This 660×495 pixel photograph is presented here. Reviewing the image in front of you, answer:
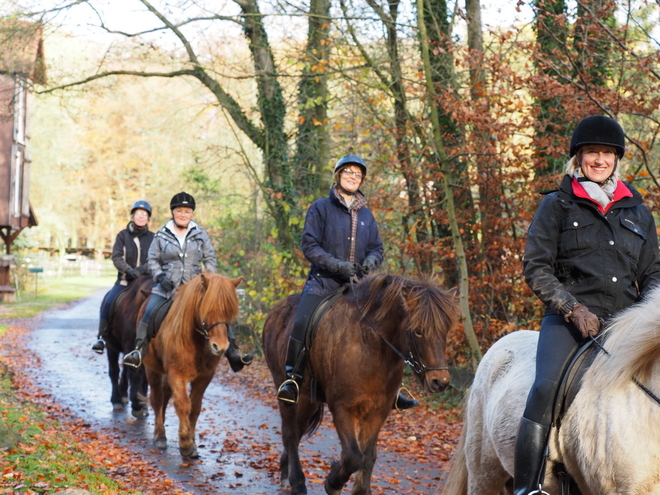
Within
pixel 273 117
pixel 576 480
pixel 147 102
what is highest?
pixel 147 102

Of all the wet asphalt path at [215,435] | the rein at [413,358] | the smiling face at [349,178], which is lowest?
the wet asphalt path at [215,435]

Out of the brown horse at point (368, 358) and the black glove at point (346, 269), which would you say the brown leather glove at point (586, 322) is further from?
the black glove at point (346, 269)

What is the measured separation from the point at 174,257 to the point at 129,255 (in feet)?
8.83

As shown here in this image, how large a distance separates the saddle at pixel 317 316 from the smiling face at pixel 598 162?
10.8 feet

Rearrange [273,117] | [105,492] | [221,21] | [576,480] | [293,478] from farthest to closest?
[273,117] → [221,21] → [293,478] → [105,492] → [576,480]

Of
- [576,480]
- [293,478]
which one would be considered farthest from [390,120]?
[576,480]

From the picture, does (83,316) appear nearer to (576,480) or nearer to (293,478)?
(293,478)

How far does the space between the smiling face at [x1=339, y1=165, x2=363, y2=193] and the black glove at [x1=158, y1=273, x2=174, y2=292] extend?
337 cm

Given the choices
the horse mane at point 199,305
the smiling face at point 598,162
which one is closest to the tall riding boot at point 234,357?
the horse mane at point 199,305

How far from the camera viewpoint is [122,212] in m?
66.1

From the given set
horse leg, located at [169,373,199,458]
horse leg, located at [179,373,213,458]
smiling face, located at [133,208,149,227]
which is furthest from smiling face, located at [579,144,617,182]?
smiling face, located at [133,208,149,227]

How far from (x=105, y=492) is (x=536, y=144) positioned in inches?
314

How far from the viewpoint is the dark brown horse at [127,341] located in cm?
1102

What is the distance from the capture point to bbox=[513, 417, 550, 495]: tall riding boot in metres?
4.01
